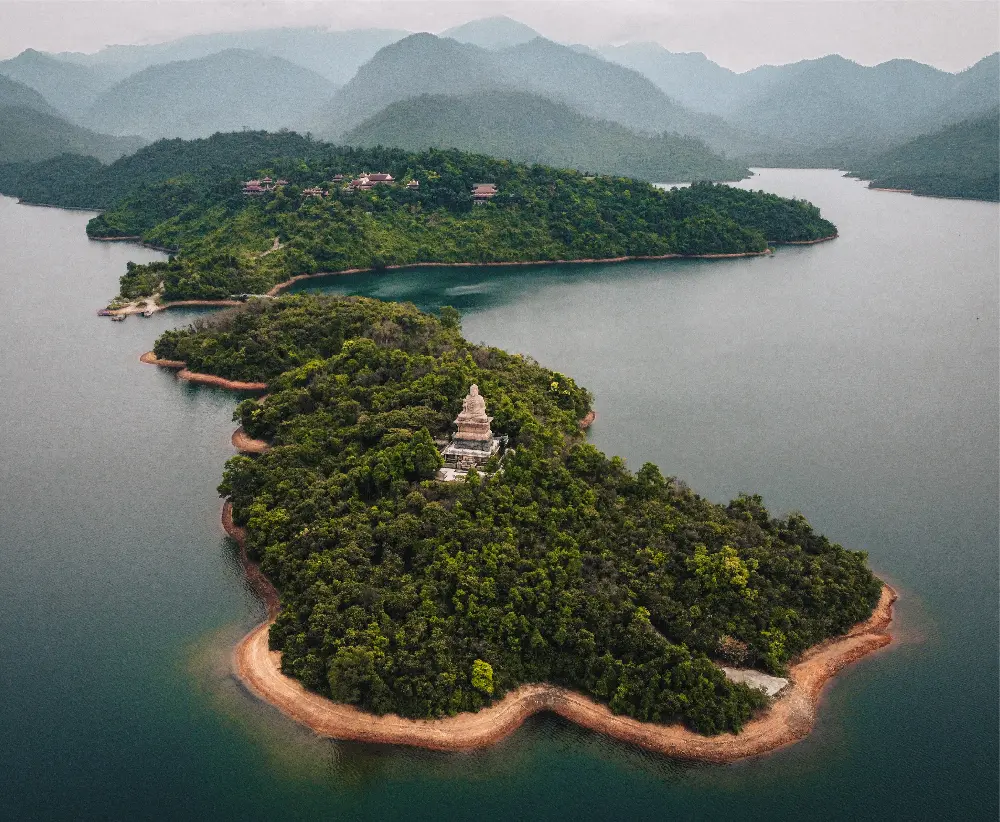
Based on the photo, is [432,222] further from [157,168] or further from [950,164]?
[950,164]

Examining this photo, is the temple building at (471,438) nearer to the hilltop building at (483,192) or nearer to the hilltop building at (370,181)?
the hilltop building at (483,192)

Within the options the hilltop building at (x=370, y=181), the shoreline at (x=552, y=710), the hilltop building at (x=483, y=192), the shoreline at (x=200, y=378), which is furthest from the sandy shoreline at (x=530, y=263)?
the shoreline at (x=552, y=710)

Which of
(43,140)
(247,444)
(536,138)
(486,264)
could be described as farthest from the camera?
(43,140)

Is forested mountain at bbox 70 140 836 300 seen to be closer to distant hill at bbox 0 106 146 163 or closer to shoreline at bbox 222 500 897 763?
shoreline at bbox 222 500 897 763

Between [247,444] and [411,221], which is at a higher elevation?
[411,221]

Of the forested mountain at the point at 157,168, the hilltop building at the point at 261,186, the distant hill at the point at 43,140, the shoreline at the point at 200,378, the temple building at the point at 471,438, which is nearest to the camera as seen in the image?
the temple building at the point at 471,438

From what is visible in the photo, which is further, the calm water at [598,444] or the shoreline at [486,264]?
the shoreline at [486,264]

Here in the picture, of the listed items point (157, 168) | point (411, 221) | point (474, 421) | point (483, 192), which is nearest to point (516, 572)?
point (474, 421)

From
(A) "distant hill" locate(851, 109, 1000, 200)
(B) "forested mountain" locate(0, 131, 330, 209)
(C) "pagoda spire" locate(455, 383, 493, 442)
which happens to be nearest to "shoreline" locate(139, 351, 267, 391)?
(C) "pagoda spire" locate(455, 383, 493, 442)
